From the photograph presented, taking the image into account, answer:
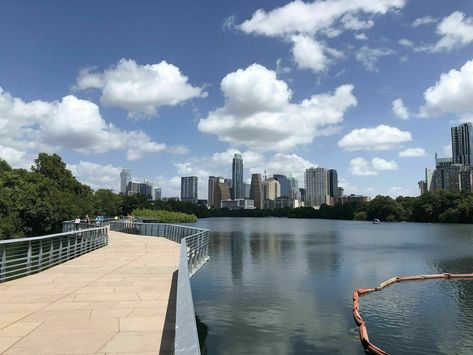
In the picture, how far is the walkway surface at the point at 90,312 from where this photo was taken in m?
7.99

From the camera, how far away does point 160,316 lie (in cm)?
1010

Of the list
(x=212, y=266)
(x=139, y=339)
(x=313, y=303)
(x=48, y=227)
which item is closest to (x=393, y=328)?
(x=313, y=303)

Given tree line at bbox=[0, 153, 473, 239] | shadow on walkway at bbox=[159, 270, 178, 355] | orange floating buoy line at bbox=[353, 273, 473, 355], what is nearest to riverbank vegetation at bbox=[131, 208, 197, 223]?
tree line at bbox=[0, 153, 473, 239]

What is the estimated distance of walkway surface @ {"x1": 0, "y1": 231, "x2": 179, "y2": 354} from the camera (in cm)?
799

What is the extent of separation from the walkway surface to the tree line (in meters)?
40.6

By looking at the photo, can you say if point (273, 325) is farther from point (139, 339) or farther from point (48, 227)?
point (48, 227)

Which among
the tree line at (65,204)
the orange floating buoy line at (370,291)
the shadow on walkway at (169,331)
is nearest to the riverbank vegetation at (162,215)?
the tree line at (65,204)

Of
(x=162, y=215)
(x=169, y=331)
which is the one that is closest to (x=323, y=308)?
(x=169, y=331)

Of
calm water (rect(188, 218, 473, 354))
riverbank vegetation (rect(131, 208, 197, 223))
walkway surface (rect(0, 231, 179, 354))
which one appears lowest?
calm water (rect(188, 218, 473, 354))

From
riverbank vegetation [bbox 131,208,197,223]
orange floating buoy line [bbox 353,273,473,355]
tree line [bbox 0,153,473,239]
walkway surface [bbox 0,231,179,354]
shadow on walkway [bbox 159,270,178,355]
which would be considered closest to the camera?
shadow on walkway [bbox 159,270,178,355]

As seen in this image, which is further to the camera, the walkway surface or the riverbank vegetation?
the riverbank vegetation

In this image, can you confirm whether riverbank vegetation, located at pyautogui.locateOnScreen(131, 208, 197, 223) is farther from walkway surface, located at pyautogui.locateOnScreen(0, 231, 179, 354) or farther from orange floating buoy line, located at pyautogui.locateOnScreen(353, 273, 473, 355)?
walkway surface, located at pyautogui.locateOnScreen(0, 231, 179, 354)

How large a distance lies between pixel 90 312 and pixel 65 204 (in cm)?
7241

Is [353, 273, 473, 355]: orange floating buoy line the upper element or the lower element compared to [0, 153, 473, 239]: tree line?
lower
